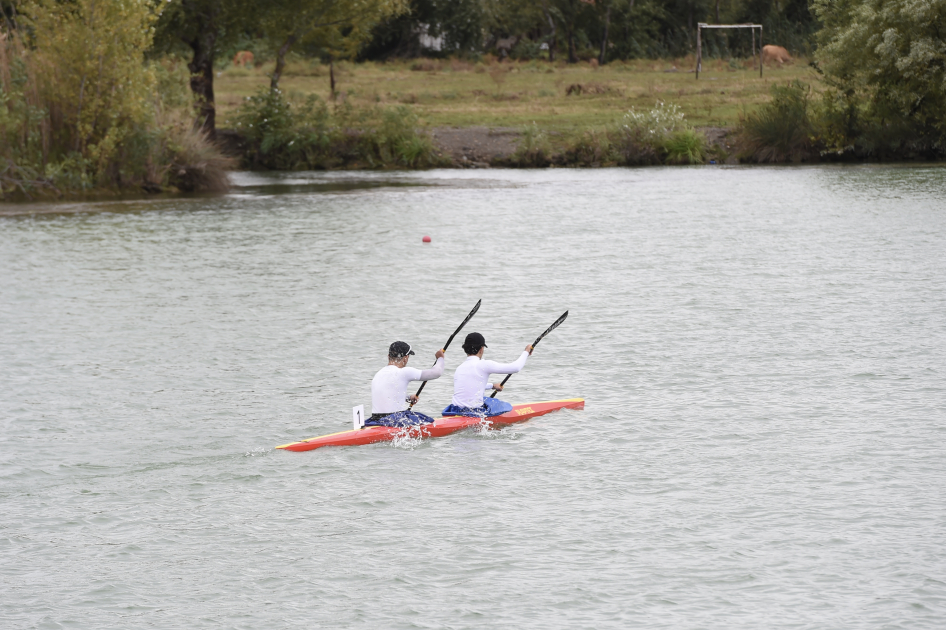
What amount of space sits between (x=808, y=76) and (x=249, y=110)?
2785cm

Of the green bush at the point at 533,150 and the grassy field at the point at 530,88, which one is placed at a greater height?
the grassy field at the point at 530,88

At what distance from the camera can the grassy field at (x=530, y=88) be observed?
5304 cm

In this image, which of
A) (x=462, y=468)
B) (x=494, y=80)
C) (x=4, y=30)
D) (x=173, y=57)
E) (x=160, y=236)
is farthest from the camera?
(x=494, y=80)

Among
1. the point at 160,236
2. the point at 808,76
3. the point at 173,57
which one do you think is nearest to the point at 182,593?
the point at 160,236

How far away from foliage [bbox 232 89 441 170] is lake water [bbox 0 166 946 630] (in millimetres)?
19550

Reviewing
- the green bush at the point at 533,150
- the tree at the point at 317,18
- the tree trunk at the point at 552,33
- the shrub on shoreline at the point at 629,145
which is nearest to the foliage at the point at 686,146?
the shrub on shoreline at the point at 629,145

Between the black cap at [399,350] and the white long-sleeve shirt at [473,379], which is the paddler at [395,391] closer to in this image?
the black cap at [399,350]

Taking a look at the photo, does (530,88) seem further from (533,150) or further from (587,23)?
(587,23)

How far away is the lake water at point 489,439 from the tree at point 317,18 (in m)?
19.1

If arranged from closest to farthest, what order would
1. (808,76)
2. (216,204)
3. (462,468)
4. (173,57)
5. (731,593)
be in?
(731,593)
(462,468)
(216,204)
(173,57)
(808,76)

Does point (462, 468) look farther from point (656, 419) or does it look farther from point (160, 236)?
point (160, 236)

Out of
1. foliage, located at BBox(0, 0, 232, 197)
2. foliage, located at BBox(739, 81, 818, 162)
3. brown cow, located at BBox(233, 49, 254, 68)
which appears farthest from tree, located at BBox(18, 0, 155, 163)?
brown cow, located at BBox(233, 49, 254, 68)

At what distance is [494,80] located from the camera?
67.8 meters

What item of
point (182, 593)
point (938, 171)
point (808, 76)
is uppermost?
point (808, 76)
